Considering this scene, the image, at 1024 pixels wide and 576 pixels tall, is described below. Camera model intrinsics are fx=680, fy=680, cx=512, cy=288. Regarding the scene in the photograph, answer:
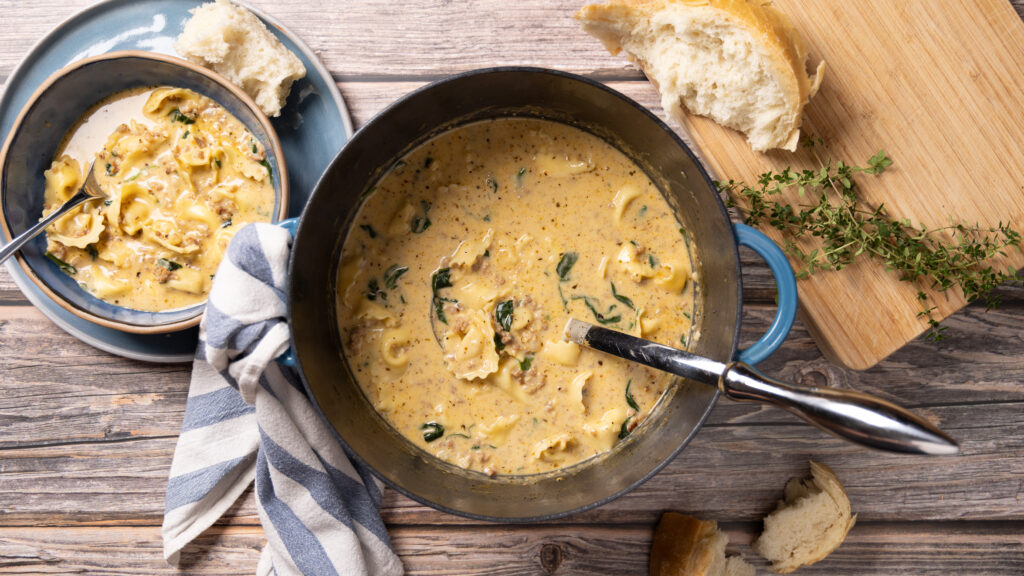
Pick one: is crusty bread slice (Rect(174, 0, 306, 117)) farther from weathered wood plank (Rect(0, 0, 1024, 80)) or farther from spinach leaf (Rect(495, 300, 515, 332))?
spinach leaf (Rect(495, 300, 515, 332))

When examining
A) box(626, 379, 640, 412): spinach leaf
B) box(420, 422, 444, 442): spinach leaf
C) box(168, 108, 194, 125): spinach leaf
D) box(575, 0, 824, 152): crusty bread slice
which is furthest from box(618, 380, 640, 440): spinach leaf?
box(168, 108, 194, 125): spinach leaf

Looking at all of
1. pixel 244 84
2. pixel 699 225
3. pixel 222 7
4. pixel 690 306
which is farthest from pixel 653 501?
pixel 222 7

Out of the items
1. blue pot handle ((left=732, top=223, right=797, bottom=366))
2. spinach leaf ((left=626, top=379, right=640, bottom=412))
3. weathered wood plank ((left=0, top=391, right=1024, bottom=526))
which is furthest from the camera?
weathered wood plank ((left=0, top=391, right=1024, bottom=526))

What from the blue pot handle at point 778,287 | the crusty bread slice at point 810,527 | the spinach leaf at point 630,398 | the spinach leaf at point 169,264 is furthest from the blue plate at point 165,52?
the crusty bread slice at point 810,527

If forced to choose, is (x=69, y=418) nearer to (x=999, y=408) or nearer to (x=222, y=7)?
(x=222, y=7)

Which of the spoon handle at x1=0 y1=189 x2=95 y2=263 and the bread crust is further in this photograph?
the bread crust

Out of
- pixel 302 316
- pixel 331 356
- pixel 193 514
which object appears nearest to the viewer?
pixel 302 316
